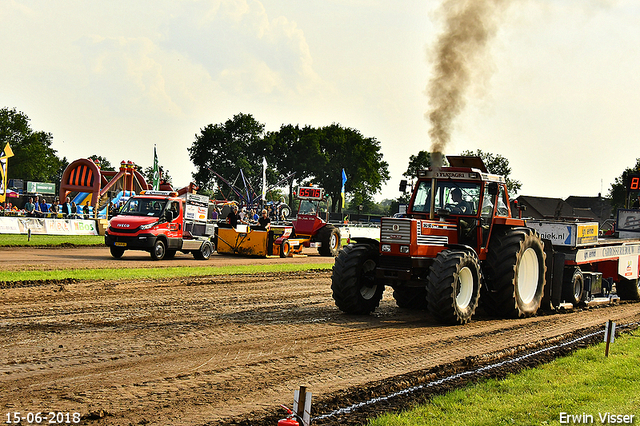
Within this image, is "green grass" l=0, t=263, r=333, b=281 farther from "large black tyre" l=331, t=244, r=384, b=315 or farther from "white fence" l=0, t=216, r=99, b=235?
"white fence" l=0, t=216, r=99, b=235

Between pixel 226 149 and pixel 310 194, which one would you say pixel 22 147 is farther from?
pixel 310 194

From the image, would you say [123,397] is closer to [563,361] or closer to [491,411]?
[491,411]

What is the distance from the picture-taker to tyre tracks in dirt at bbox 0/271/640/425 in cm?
570

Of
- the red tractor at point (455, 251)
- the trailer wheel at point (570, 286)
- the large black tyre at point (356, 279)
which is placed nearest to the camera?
the red tractor at point (455, 251)

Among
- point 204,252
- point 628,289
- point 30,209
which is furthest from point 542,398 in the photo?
point 30,209

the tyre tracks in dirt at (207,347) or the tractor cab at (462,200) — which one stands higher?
the tractor cab at (462,200)

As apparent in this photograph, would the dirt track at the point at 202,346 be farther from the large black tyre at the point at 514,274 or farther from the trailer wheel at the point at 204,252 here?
the trailer wheel at the point at 204,252

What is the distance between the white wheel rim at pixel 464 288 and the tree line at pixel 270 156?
2801 inches

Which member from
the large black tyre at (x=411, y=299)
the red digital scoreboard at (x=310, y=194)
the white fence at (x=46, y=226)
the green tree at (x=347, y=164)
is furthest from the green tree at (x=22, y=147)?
the large black tyre at (x=411, y=299)

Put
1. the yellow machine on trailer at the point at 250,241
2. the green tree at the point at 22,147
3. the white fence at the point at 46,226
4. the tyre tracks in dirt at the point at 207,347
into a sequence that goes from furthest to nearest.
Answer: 1. the green tree at the point at 22,147
2. the white fence at the point at 46,226
3. the yellow machine on trailer at the point at 250,241
4. the tyre tracks in dirt at the point at 207,347

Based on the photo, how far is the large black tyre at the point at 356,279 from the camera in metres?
10.8

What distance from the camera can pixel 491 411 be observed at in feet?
18.6

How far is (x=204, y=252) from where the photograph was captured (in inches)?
910

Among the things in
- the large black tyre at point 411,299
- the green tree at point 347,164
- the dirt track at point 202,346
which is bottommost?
the dirt track at point 202,346
